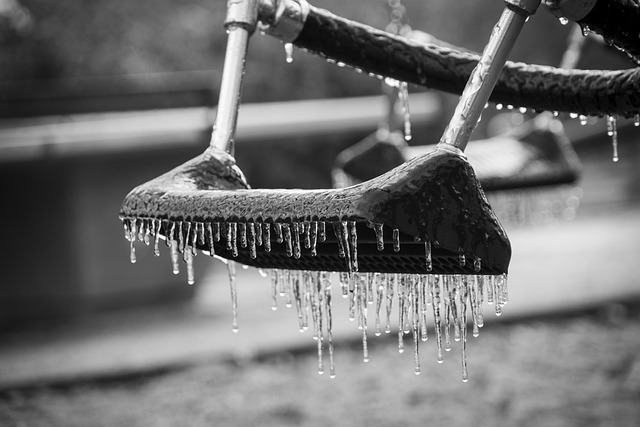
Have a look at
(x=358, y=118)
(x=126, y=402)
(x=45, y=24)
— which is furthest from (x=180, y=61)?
(x=126, y=402)

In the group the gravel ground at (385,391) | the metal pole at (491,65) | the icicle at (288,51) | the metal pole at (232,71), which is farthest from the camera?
the gravel ground at (385,391)

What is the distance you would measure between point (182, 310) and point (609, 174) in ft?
24.6

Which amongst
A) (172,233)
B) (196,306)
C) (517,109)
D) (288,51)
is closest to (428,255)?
(172,233)

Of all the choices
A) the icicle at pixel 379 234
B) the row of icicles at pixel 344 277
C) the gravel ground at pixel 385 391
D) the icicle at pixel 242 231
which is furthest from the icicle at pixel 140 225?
the gravel ground at pixel 385 391

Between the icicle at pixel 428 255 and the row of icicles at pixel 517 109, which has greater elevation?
the row of icicles at pixel 517 109

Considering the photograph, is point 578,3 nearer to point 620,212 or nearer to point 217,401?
point 217,401

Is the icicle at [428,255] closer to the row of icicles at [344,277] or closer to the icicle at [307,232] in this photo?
the row of icicles at [344,277]

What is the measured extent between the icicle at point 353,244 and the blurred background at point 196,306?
1.43 m

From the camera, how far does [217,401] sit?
2984 millimetres

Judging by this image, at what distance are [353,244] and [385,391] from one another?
7.52ft

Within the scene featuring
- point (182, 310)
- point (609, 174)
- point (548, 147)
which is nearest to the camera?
point (548, 147)

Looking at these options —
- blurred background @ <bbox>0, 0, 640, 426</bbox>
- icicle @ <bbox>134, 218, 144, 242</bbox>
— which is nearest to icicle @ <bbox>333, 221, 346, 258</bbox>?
icicle @ <bbox>134, 218, 144, 242</bbox>

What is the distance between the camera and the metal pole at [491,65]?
0.89m

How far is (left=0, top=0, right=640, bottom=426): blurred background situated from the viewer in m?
2.92
